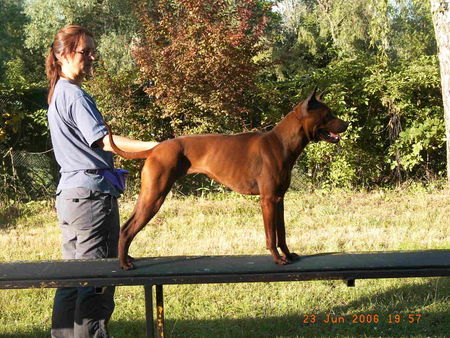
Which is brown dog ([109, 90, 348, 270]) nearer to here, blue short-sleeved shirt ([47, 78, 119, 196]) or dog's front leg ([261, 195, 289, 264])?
dog's front leg ([261, 195, 289, 264])

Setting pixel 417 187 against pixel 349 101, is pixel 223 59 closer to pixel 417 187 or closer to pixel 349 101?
pixel 349 101

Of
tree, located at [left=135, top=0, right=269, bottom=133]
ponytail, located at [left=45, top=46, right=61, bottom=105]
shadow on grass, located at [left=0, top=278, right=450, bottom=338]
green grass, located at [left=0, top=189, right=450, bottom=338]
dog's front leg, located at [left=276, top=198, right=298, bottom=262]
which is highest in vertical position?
tree, located at [left=135, top=0, right=269, bottom=133]

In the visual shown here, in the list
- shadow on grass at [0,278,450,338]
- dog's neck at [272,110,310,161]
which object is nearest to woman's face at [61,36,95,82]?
dog's neck at [272,110,310,161]

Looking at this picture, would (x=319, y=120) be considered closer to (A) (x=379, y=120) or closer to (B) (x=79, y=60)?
(B) (x=79, y=60)

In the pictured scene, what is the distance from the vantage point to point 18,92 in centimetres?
992

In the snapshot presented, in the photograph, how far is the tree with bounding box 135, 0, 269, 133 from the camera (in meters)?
8.14

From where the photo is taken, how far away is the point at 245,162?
10.7ft

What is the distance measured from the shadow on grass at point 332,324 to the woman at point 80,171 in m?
0.94

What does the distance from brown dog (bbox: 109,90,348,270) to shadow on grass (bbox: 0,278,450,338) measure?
1134 mm

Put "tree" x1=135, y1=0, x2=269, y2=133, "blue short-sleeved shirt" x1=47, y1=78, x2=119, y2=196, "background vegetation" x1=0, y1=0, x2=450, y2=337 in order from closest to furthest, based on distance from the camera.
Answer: "blue short-sleeved shirt" x1=47, y1=78, x2=119, y2=196, "background vegetation" x1=0, y1=0, x2=450, y2=337, "tree" x1=135, y1=0, x2=269, y2=133

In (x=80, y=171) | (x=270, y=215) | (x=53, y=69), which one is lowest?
(x=270, y=215)

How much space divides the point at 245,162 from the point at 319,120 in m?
0.53

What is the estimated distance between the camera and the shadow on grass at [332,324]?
4.10 metres

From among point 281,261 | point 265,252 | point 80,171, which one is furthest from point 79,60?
point 265,252
